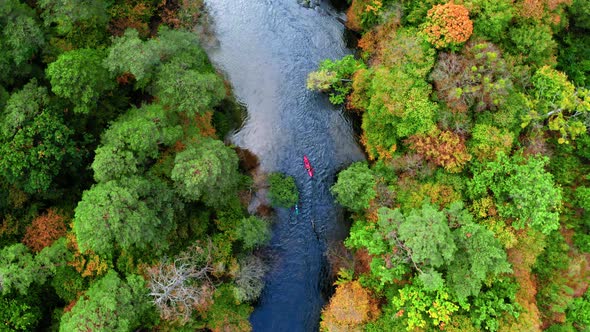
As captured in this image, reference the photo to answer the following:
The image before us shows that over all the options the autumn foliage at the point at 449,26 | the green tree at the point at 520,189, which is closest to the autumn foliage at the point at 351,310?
the green tree at the point at 520,189

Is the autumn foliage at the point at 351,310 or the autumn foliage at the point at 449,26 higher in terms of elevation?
the autumn foliage at the point at 449,26

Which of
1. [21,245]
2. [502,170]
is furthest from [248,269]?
[502,170]

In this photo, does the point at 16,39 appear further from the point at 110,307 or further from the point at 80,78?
the point at 110,307

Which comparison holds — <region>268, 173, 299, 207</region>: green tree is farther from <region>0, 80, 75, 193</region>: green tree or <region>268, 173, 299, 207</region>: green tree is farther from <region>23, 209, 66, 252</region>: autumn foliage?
<region>23, 209, 66, 252</region>: autumn foliage

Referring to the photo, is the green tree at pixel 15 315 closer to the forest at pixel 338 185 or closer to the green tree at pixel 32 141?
the forest at pixel 338 185

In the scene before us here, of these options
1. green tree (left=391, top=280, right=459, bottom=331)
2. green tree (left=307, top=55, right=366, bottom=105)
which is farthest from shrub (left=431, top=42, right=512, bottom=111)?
green tree (left=391, top=280, right=459, bottom=331)

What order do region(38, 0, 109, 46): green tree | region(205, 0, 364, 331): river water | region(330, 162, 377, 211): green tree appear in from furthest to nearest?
region(205, 0, 364, 331): river water < region(330, 162, 377, 211): green tree < region(38, 0, 109, 46): green tree
